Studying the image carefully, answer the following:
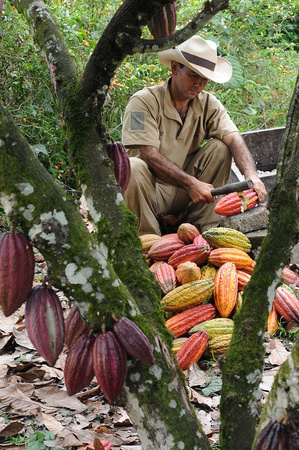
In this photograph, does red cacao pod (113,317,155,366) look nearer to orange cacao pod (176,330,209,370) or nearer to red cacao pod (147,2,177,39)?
red cacao pod (147,2,177,39)

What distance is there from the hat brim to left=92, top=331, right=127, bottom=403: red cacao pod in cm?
246

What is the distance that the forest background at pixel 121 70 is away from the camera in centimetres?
→ 395

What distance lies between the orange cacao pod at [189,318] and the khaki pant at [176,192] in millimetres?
851

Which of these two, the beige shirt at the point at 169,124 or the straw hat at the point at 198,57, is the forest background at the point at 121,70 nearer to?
the beige shirt at the point at 169,124

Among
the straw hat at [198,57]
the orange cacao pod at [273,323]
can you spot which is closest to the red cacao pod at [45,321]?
the orange cacao pod at [273,323]

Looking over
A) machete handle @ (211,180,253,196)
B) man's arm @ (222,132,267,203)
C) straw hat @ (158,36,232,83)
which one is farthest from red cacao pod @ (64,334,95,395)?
straw hat @ (158,36,232,83)

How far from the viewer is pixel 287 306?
2545 millimetres

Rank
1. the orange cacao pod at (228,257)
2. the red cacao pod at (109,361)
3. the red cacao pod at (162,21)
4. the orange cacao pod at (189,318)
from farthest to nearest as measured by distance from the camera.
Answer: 1. the orange cacao pod at (228,257)
2. the orange cacao pod at (189,318)
3. the red cacao pod at (162,21)
4. the red cacao pod at (109,361)

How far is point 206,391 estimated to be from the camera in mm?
2018

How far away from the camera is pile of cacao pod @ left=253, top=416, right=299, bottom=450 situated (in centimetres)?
80

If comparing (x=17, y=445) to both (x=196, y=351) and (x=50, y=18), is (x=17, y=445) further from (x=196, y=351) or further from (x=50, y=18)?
(x=50, y=18)

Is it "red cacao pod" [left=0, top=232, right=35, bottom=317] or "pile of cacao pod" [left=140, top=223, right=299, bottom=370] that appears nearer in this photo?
"red cacao pod" [left=0, top=232, right=35, bottom=317]

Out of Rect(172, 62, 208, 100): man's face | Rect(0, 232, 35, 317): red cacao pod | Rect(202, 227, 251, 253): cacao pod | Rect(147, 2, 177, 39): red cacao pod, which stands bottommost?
Rect(202, 227, 251, 253): cacao pod

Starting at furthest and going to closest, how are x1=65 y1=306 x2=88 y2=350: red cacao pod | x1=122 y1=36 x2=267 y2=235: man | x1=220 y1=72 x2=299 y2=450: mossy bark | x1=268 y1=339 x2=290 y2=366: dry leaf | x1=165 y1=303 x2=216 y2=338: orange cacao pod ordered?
x1=122 y1=36 x2=267 y2=235: man → x1=165 y1=303 x2=216 y2=338: orange cacao pod → x1=268 y1=339 x2=290 y2=366: dry leaf → x1=220 y1=72 x2=299 y2=450: mossy bark → x1=65 y1=306 x2=88 y2=350: red cacao pod
